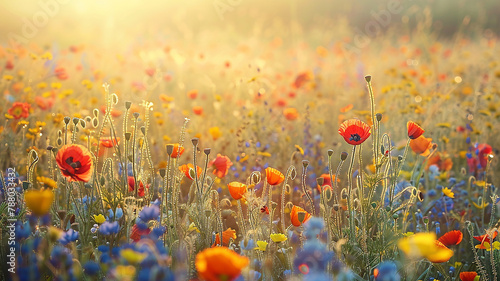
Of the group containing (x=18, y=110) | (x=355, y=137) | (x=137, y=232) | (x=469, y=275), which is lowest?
(x=469, y=275)

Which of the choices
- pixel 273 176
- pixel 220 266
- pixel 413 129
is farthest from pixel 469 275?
pixel 220 266

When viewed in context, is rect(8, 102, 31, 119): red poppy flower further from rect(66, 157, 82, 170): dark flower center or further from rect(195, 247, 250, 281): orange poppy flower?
rect(195, 247, 250, 281): orange poppy flower

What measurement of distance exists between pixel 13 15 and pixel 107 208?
12.3 meters

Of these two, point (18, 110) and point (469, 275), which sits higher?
point (18, 110)

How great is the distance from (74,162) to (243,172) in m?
1.33

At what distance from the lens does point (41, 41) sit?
7.37 meters

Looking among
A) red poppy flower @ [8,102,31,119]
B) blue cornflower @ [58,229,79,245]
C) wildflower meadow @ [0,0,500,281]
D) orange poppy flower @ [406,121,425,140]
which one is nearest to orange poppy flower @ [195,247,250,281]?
wildflower meadow @ [0,0,500,281]

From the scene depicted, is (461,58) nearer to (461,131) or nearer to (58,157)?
(461,131)

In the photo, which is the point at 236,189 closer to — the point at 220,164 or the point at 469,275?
the point at 220,164

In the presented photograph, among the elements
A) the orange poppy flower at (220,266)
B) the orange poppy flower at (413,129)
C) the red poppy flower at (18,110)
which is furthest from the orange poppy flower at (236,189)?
the red poppy flower at (18,110)

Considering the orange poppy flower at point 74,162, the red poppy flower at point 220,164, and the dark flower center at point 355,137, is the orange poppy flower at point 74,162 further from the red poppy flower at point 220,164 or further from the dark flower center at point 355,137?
the dark flower center at point 355,137

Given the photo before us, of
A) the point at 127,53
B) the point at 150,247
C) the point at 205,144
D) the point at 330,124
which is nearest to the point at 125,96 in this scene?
the point at 205,144

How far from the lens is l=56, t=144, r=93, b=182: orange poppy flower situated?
1547 millimetres

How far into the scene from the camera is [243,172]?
9.14 ft
